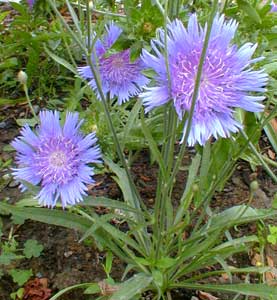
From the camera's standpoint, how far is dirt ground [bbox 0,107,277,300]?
1.67 meters

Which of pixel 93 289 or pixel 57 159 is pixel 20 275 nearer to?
pixel 93 289

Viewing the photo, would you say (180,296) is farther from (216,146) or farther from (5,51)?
(5,51)

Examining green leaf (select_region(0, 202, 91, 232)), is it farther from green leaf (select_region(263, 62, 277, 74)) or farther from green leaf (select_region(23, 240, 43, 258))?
green leaf (select_region(263, 62, 277, 74))

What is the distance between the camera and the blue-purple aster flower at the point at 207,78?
1143 millimetres

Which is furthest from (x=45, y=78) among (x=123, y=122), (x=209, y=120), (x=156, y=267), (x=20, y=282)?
(x=209, y=120)

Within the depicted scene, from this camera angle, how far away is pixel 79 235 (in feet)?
5.82

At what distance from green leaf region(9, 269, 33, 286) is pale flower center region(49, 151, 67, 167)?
45 centimetres

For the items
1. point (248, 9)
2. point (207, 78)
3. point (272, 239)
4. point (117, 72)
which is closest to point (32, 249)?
point (117, 72)

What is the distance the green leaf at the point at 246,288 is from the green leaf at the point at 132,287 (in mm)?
114

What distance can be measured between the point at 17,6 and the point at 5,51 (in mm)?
177

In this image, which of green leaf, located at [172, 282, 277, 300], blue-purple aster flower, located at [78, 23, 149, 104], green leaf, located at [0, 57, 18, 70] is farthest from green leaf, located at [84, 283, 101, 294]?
green leaf, located at [0, 57, 18, 70]

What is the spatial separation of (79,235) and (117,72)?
51cm

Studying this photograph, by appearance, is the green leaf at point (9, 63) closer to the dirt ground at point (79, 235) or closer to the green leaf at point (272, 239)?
the dirt ground at point (79, 235)

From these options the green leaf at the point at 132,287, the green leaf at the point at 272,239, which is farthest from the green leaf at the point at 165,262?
the green leaf at the point at 272,239
